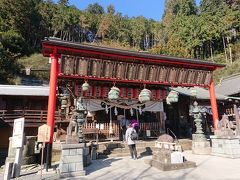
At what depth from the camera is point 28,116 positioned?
19156 mm

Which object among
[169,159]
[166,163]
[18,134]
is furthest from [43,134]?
[169,159]

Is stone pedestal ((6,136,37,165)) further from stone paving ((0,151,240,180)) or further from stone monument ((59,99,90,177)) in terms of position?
stone monument ((59,99,90,177))

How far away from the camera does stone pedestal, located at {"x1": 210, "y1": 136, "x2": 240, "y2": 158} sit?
12.0 metres

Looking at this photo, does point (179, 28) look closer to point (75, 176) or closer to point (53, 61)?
point (53, 61)

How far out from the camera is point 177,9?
59.1 meters

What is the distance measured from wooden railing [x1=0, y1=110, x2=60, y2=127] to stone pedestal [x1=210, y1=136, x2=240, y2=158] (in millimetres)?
12029

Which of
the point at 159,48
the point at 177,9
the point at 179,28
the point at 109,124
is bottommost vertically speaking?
the point at 109,124

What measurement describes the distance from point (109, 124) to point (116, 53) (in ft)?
22.6

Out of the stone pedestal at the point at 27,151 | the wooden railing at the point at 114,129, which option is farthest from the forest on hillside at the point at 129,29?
the stone pedestal at the point at 27,151

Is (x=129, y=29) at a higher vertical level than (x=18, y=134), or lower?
higher

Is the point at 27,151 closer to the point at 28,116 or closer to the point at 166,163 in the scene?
the point at 166,163

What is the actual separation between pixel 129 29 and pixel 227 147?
50.2 metres

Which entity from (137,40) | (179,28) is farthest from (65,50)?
(137,40)

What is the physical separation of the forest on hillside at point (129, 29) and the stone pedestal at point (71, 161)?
2508cm
